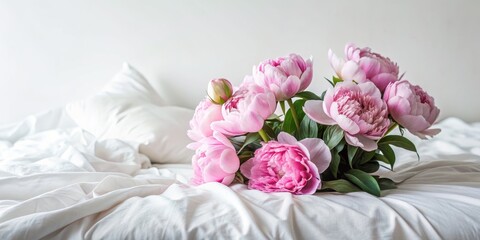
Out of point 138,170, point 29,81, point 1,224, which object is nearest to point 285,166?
point 1,224

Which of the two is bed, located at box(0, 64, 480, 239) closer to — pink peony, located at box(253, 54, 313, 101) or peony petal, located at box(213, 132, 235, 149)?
peony petal, located at box(213, 132, 235, 149)

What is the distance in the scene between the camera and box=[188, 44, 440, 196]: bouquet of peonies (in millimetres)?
918

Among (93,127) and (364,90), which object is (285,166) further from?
(93,127)

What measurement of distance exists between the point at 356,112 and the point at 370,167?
0.17 metres

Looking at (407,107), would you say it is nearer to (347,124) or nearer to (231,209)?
(347,124)

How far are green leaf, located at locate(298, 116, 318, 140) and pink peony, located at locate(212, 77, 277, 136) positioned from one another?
3.5 inches

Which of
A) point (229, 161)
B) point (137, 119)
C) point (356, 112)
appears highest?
point (356, 112)

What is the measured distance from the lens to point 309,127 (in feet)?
3.30

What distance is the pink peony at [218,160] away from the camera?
0.96m

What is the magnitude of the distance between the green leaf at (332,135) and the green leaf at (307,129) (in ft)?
0.07

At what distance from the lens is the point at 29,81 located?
97.1 inches

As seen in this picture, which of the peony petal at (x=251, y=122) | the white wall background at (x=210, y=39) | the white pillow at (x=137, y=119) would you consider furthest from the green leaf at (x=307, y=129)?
the white wall background at (x=210, y=39)

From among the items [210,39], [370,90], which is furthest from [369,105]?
[210,39]

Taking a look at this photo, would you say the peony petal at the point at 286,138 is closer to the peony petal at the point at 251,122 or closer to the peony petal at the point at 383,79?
the peony petal at the point at 251,122
